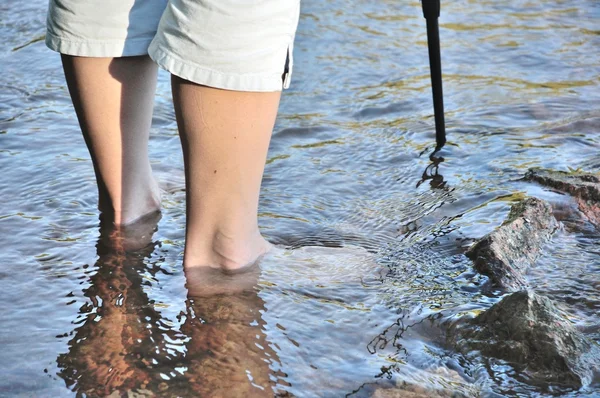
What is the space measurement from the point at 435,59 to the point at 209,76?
1313 millimetres

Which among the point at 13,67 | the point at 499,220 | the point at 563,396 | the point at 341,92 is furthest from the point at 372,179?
the point at 13,67

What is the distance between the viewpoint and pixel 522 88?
12.9 ft

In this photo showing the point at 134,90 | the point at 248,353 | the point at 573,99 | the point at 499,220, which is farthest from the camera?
the point at 573,99

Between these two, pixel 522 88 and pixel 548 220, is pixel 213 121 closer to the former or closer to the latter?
pixel 548 220

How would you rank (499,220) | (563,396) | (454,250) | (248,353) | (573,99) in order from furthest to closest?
(573,99)
(499,220)
(454,250)
(248,353)
(563,396)

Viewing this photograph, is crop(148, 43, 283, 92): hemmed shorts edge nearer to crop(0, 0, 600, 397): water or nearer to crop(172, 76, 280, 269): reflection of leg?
crop(172, 76, 280, 269): reflection of leg

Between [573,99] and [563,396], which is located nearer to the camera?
[563,396]

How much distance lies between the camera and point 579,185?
8.55ft

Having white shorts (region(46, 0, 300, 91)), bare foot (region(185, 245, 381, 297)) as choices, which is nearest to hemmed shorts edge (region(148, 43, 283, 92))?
white shorts (region(46, 0, 300, 91))

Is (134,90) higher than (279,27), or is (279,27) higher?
(279,27)

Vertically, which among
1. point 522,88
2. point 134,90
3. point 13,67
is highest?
point 134,90

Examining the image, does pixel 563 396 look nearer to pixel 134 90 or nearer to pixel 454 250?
pixel 454 250

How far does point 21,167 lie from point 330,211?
111 cm

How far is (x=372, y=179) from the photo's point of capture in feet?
9.50
